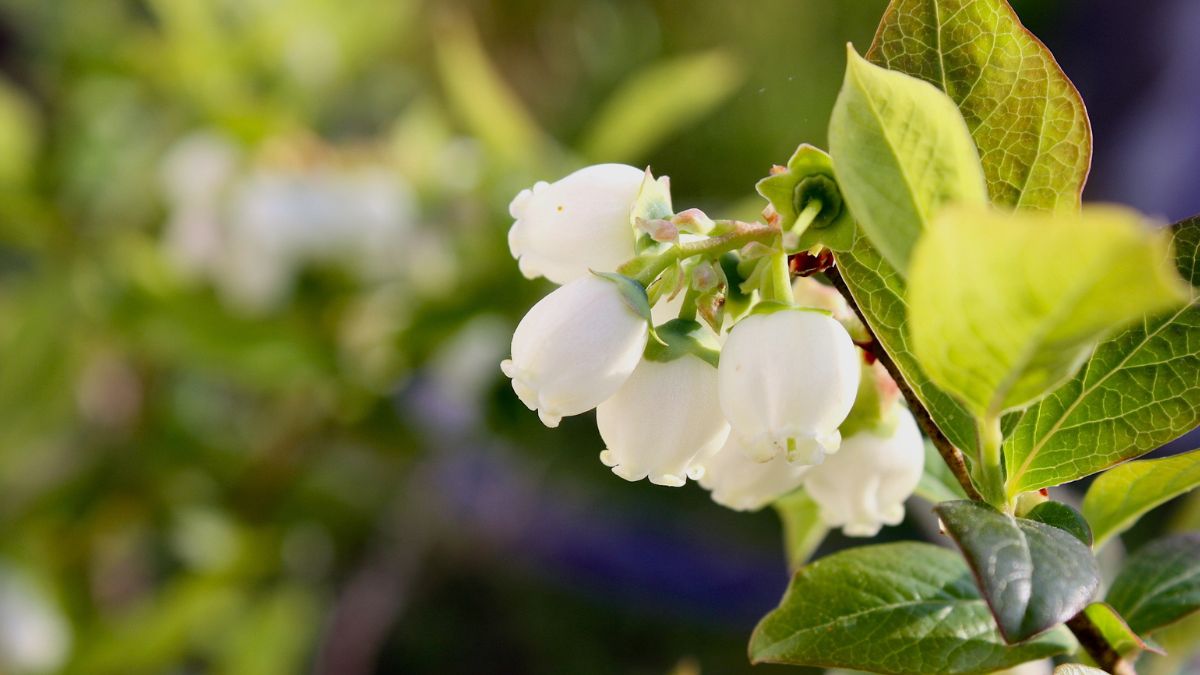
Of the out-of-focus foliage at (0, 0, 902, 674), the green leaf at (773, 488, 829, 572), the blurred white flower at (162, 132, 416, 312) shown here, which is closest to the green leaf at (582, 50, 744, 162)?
the out-of-focus foliage at (0, 0, 902, 674)

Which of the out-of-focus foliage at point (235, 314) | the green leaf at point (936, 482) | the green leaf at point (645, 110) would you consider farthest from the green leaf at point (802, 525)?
the green leaf at point (645, 110)

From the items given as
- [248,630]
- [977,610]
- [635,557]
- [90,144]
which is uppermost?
[977,610]

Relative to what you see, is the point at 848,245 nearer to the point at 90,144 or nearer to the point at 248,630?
the point at 248,630

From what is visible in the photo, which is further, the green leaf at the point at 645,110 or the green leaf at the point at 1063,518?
the green leaf at the point at 645,110

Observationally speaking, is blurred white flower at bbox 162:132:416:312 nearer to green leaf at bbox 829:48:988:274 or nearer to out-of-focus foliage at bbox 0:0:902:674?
out-of-focus foliage at bbox 0:0:902:674

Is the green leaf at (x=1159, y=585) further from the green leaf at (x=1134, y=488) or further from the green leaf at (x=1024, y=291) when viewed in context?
the green leaf at (x=1024, y=291)

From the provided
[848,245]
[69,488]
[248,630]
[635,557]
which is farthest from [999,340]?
[635,557]

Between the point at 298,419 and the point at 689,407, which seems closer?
the point at 689,407
